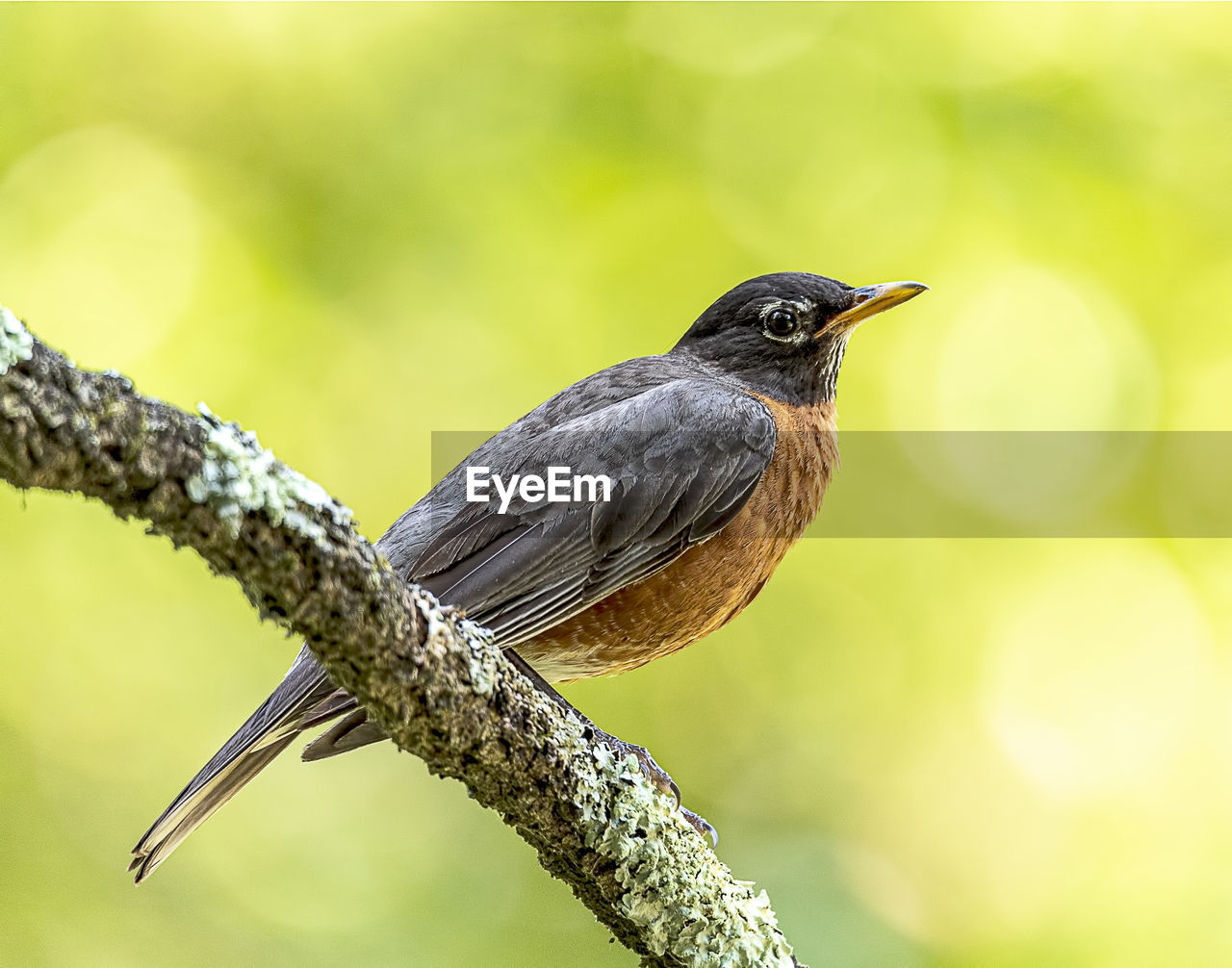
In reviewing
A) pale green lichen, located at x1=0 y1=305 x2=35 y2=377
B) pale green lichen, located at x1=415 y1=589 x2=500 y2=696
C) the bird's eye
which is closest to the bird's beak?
the bird's eye

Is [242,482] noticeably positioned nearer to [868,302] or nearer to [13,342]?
[13,342]

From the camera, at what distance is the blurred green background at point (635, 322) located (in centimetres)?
636

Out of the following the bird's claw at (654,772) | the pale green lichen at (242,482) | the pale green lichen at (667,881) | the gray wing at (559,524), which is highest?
the gray wing at (559,524)

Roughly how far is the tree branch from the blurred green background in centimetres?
276

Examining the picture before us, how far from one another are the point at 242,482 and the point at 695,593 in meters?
2.57

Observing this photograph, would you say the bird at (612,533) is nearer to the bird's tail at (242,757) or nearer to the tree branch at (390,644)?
the bird's tail at (242,757)

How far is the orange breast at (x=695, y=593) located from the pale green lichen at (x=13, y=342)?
2613 millimetres

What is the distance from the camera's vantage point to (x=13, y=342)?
5.62ft

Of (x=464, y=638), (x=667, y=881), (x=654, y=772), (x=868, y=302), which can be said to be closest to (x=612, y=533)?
(x=654, y=772)

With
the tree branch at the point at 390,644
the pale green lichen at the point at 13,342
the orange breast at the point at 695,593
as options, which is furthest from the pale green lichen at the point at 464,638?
the orange breast at the point at 695,593

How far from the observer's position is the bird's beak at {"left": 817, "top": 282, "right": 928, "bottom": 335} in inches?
202

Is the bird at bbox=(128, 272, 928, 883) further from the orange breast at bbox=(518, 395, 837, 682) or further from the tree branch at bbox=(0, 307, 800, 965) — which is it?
the tree branch at bbox=(0, 307, 800, 965)

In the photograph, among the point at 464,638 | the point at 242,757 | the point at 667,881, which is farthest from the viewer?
the point at 242,757

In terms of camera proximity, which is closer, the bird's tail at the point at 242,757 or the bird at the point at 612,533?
the bird's tail at the point at 242,757
